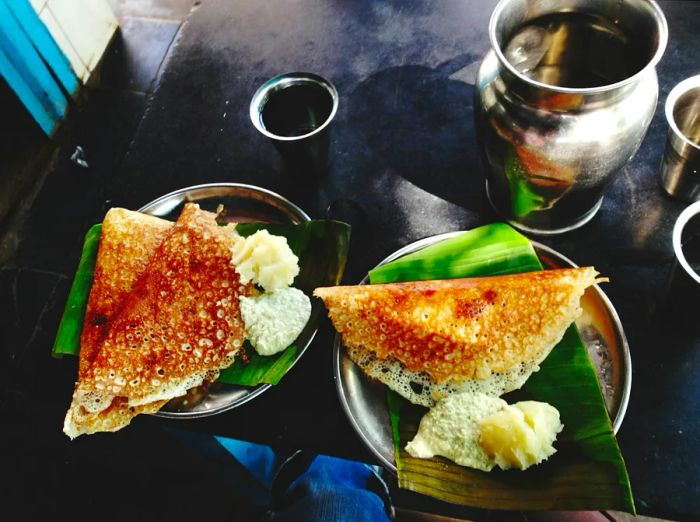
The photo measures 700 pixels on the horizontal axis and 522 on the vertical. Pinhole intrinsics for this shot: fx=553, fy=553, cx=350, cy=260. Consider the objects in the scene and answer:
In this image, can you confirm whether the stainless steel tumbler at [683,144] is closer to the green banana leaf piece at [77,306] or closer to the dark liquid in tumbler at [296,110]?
the dark liquid in tumbler at [296,110]

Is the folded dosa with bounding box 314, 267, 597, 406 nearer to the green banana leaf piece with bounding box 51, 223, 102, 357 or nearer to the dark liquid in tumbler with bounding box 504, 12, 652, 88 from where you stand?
the dark liquid in tumbler with bounding box 504, 12, 652, 88

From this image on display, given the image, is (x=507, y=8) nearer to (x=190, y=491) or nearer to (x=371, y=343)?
(x=371, y=343)

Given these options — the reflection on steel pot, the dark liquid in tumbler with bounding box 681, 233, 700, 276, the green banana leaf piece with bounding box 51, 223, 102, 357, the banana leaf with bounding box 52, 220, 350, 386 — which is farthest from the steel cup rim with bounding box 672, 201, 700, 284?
the green banana leaf piece with bounding box 51, 223, 102, 357

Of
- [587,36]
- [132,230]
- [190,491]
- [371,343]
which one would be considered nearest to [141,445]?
[190,491]

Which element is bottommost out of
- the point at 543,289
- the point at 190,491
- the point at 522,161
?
the point at 190,491

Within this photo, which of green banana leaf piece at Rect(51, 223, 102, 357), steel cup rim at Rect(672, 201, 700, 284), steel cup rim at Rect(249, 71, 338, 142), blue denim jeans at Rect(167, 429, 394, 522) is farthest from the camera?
blue denim jeans at Rect(167, 429, 394, 522)

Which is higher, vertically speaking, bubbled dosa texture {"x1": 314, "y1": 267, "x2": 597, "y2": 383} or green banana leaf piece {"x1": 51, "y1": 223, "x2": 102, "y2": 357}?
green banana leaf piece {"x1": 51, "y1": 223, "x2": 102, "y2": 357}

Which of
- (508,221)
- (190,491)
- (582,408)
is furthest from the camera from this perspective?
(190,491)

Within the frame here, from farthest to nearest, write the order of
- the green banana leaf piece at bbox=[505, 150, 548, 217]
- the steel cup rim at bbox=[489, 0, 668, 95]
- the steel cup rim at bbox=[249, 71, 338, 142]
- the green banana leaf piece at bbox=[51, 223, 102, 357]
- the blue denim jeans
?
the blue denim jeans, the steel cup rim at bbox=[249, 71, 338, 142], the green banana leaf piece at bbox=[51, 223, 102, 357], the green banana leaf piece at bbox=[505, 150, 548, 217], the steel cup rim at bbox=[489, 0, 668, 95]
